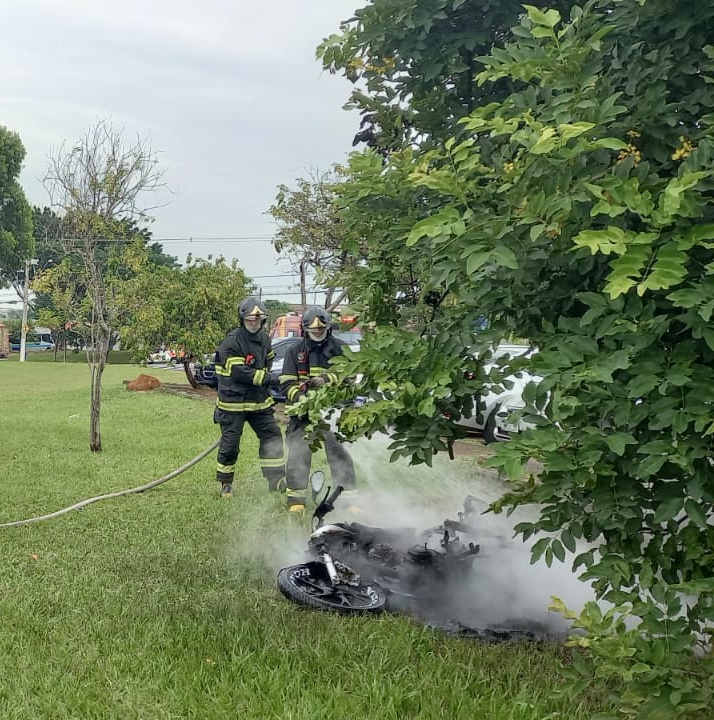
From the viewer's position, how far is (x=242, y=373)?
7.45 meters

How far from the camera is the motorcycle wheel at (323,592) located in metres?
4.05

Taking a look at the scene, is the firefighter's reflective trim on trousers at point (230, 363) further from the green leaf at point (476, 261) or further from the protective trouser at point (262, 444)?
the green leaf at point (476, 261)

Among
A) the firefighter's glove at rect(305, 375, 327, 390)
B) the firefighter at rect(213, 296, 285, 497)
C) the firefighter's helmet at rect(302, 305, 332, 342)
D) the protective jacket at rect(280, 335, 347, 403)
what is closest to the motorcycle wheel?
the firefighter's glove at rect(305, 375, 327, 390)

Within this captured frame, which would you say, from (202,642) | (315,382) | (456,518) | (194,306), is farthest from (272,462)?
(194,306)

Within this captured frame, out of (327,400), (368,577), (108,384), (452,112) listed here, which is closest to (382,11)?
Answer: (452,112)

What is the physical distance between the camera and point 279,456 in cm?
766

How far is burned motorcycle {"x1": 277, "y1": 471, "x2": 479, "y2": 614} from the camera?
13.6ft

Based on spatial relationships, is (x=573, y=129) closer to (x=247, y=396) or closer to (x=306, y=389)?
(x=306, y=389)

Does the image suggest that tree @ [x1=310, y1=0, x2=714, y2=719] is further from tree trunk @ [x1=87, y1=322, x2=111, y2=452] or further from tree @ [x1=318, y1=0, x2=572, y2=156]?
tree trunk @ [x1=87, y1=322, x2=111, y2=452]

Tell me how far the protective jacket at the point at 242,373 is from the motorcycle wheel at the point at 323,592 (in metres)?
3.29

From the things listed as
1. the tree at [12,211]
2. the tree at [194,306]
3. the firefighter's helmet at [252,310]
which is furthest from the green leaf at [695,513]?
the tree at [12,211]

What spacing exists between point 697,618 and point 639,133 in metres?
1.60

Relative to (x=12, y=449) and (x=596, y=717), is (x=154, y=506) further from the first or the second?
(x=596, y=717)

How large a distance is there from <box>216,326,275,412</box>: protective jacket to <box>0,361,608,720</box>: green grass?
1128 mm
